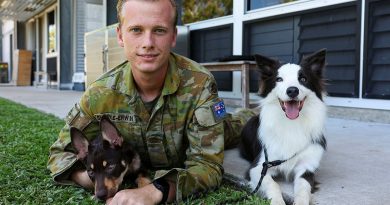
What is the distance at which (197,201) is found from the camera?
216 centimetres

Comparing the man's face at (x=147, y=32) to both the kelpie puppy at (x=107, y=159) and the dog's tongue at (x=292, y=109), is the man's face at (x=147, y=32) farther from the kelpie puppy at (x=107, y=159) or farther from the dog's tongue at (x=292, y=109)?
the dog's tongue at (x=292, y=109)

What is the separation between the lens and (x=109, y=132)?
224 centimetres

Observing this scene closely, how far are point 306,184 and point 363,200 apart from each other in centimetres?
29

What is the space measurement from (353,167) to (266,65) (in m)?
0.92

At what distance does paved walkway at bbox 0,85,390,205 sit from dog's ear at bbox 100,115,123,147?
2.84ft

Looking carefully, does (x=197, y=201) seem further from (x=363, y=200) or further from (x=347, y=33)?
(x=347, y=33)

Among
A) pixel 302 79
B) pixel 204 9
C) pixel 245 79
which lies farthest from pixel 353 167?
pixel 204 9

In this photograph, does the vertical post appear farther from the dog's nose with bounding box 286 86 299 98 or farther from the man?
the dog's nose with bounding box 286 86 299 98

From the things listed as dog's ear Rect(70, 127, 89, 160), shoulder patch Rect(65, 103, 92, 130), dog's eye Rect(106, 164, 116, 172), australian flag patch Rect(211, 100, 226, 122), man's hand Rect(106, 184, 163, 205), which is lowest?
man's hand Rect(106, 184, 163, 205)

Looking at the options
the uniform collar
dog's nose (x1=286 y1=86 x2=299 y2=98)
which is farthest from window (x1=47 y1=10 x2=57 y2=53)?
dog's nose (x1=286 y1=86 x2=299 y2=98)

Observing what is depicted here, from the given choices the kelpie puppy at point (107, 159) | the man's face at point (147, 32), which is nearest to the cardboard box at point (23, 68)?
the kelpie puppy at point (107, 159)

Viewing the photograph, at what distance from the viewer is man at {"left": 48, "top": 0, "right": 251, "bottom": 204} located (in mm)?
2148

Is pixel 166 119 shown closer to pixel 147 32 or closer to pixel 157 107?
pixel 157 107

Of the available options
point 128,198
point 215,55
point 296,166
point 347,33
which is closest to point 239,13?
point 215,55
